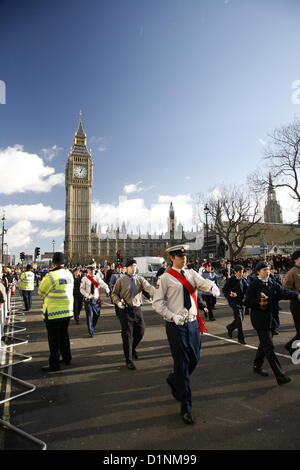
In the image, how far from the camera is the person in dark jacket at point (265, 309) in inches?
185

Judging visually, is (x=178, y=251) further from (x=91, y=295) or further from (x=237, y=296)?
(x=91, y=295)

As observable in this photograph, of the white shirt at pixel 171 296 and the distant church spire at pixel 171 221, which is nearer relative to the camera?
the white shirt at pixel 171 296

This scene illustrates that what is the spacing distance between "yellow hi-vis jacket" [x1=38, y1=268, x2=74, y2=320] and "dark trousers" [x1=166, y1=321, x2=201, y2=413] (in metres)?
2.75

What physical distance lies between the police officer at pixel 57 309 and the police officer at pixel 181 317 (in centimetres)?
265

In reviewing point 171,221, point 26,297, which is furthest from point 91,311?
point 171,221

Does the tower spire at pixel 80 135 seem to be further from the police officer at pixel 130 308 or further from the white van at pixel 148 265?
the police officer at pixel 130 308

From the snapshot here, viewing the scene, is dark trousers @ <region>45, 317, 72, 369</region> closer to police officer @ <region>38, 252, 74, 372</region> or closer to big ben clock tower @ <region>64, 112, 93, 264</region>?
police officer @ <region>38, 252, 74, 372</region>

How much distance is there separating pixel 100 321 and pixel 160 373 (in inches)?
232

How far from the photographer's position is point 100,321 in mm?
10766

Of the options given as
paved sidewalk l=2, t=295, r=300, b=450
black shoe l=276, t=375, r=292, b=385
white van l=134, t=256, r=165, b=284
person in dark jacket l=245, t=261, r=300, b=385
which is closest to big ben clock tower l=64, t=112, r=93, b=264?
white van l=134, t=256, r=165, b=284

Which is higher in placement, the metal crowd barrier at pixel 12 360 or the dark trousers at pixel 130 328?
the dark trousers at pixel 130 328

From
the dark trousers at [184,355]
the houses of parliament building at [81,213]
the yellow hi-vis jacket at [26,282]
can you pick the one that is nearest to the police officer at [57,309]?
the dark trousers at [184,355]

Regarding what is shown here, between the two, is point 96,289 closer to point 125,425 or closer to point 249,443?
point 125,425
